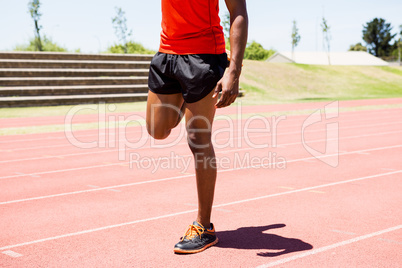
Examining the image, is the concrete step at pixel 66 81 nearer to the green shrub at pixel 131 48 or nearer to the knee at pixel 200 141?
the knee at pixel 200 141

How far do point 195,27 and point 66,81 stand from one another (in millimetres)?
22306

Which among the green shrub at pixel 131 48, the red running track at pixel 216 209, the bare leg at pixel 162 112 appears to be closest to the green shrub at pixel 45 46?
the green shrub at pixel 131 48

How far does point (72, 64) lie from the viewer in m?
27.0

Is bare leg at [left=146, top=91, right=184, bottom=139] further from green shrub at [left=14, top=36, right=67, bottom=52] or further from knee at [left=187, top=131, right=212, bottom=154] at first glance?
green shrub at [left=14, top=36, right=67, bottom=52]

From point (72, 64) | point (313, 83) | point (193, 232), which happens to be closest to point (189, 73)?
point (193, 232)

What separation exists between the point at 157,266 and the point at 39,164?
5.30 m

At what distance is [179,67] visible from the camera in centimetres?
346

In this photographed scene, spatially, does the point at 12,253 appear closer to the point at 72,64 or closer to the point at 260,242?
the point at 260,242

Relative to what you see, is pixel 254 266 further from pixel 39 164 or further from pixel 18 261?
pixel 39 164

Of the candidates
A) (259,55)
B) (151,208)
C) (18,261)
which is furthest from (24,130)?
(259,55)

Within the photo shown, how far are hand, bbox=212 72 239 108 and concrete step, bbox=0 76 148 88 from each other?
21836mm

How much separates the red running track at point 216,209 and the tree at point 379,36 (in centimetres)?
11539

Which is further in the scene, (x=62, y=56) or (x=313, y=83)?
(x=313, y=83)

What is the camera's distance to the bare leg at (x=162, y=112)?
364 centimetres
